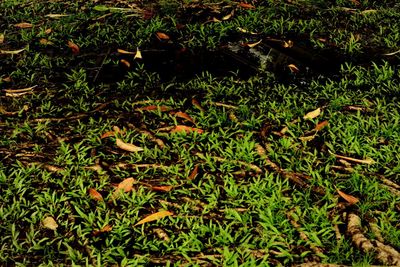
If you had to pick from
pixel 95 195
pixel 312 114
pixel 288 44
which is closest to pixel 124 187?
pixel 95 195

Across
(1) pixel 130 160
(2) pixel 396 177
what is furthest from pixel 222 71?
(2) pixel 396 177

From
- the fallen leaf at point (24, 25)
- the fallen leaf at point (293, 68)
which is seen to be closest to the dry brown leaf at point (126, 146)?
the fallen leaf at point (293, 68)

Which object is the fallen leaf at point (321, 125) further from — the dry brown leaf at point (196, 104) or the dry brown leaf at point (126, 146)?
the dry brown leaf at point (126, 146)

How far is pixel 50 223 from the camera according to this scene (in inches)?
81.3

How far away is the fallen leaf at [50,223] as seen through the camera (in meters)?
2.04

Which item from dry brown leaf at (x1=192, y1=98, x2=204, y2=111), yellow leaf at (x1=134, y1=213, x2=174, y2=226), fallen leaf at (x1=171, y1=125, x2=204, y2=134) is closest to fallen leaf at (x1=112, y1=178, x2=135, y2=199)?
yellow leaf at (x1=134, y1=213, x2=174, y2=226)

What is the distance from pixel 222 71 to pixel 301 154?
1038mm

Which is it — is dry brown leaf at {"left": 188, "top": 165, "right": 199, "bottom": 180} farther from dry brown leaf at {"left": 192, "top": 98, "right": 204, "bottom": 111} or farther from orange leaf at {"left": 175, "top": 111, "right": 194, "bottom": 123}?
dry brown leaf at {"left": 192, "top": 98, "right": 204, "bottom": 111}

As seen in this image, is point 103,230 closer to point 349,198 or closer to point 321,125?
point 349,198

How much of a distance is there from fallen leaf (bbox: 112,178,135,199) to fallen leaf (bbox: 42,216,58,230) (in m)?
0.32

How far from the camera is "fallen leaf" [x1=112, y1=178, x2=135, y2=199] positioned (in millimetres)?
2217

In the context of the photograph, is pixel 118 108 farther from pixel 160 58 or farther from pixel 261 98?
pixel 261 98

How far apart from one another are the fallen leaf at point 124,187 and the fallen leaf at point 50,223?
1.03 feet

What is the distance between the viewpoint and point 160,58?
3.31 m
